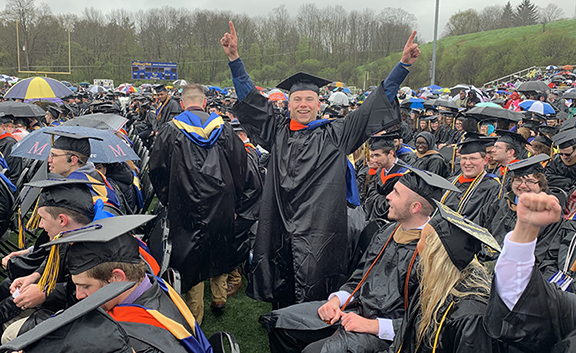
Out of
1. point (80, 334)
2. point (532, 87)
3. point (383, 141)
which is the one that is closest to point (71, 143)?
point (80, 334)

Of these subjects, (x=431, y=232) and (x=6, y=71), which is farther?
(x=6, y=71)

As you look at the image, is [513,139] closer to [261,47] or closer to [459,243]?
[459,243]

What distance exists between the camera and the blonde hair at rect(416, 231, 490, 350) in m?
1.86

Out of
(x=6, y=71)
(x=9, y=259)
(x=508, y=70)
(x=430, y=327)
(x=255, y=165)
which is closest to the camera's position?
(x=430, y=327)

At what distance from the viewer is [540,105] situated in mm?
10289

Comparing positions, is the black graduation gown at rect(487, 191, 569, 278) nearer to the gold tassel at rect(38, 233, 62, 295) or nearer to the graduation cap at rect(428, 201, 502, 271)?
the graduation cap at rect(428, 201, 502, 271)

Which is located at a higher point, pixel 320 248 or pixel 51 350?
pixel 51 350

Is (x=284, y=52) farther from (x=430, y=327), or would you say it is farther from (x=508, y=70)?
(x=430, y=327)

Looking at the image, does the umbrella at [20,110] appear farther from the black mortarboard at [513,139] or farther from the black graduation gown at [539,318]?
the black graduation gown at [539,318]

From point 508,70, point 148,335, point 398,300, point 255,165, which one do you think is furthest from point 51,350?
point 508,70

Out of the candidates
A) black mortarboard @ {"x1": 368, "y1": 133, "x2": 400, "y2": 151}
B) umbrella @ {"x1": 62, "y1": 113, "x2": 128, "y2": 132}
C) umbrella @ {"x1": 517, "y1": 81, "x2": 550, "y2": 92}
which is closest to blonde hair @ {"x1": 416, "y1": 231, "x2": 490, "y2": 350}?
black mortarboard @ {"x1": 368, "y1": 133, "x2": 400, "y2": 151}

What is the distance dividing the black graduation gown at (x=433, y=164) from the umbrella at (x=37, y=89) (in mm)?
7041

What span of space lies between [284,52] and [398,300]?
6503cm

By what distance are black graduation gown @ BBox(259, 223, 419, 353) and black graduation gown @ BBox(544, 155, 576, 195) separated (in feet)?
9.46
